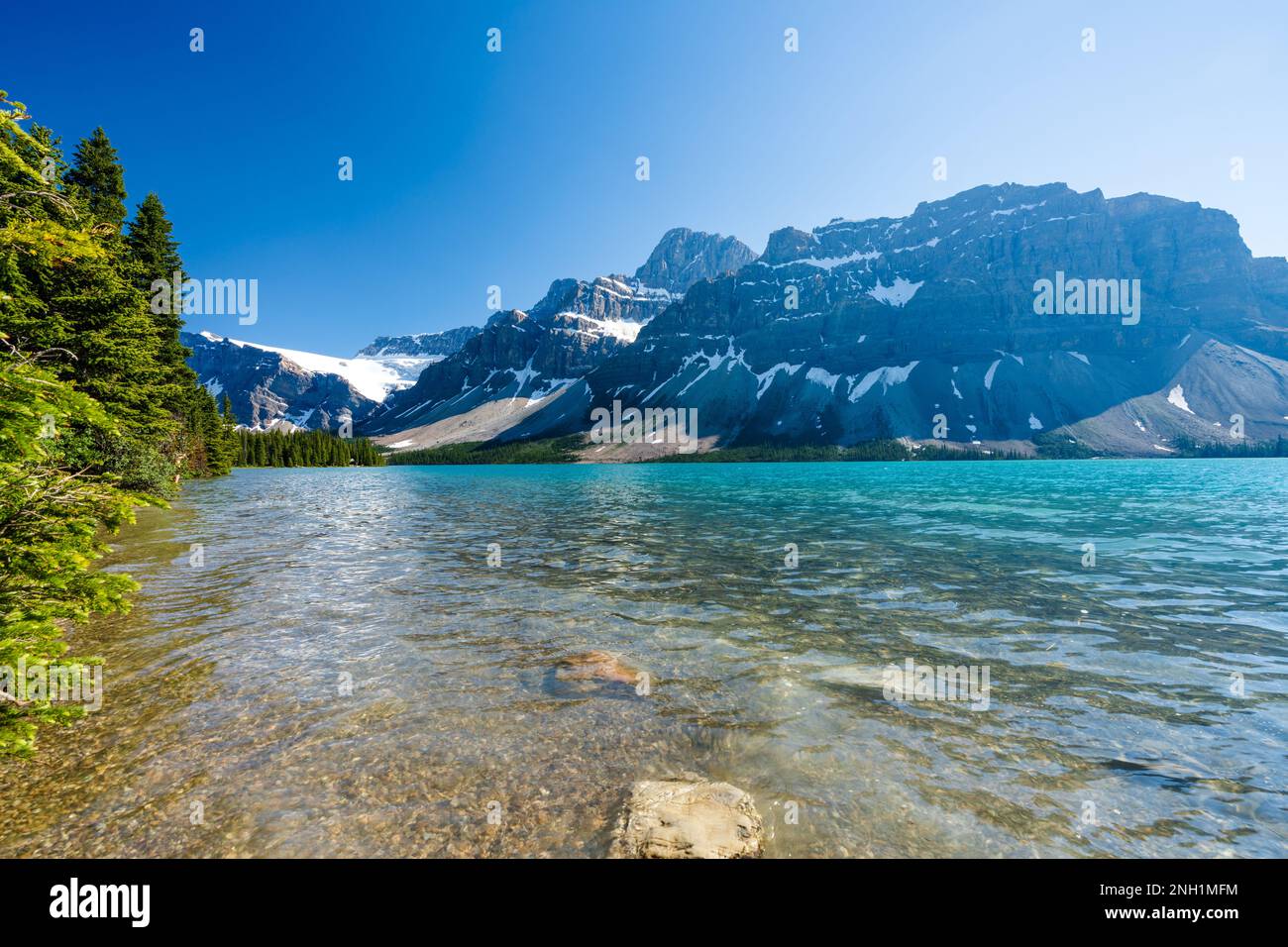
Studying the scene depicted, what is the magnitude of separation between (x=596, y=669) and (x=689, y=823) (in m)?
5.89

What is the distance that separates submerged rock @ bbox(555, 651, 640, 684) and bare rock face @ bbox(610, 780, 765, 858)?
4.21 metres

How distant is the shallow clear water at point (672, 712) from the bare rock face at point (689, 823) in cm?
34

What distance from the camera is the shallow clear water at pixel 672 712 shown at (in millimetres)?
7191

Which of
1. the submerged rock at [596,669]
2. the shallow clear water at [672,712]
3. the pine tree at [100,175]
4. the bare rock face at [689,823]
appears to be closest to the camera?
the bare rock face at [689,823]

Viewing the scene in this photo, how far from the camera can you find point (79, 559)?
7.98 meters

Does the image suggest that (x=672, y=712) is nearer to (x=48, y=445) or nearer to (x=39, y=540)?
(x=39, y=540)

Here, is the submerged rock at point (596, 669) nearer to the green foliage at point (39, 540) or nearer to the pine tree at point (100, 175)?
the green foliage at point (39, 540)

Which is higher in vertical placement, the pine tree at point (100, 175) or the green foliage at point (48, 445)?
the pine tree at point (100, 175)

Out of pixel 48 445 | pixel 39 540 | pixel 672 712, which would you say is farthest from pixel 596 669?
pixel 48 445

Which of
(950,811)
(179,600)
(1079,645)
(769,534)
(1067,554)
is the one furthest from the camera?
(769,534)

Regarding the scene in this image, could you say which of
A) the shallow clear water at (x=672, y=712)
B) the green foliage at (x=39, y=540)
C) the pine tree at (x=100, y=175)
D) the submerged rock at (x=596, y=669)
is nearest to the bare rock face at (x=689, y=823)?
the shallow clear water at (x=672, y=712)
